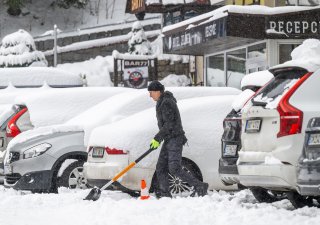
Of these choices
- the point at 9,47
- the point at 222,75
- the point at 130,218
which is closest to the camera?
the point at 130,218

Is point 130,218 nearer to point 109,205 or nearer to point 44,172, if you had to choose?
point 109,205

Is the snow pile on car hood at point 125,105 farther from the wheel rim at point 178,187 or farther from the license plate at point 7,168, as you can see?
the wheel rim at point 178,187

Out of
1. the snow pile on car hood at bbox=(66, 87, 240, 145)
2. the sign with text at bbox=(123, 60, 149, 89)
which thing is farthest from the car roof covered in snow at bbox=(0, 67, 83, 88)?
the snow pile on car hood at bbox=(66, 87, 240, 145)

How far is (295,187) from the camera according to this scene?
8.38 metres

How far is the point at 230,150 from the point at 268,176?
4.19ft

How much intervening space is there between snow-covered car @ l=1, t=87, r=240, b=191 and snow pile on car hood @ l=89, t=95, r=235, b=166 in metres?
1.07

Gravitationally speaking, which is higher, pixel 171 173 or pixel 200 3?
pixel 200 3

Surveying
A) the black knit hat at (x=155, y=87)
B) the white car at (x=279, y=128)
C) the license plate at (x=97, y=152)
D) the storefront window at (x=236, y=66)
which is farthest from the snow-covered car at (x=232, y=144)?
the storefront window at (x=236, y=66)

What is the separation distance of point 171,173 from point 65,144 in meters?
2.53

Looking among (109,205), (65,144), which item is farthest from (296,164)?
(65,144)

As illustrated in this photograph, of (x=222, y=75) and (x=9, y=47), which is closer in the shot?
(x=222, y=75)

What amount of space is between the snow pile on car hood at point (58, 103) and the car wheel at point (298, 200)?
6340mm

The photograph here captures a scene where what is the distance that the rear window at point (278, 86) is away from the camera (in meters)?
8.98

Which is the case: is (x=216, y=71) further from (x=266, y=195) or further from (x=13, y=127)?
(x=266, y=195)
